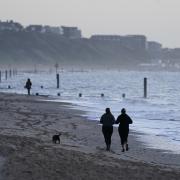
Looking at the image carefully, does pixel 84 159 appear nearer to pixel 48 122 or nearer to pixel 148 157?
pixel 148 157

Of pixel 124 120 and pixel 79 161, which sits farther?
pixel 124 120

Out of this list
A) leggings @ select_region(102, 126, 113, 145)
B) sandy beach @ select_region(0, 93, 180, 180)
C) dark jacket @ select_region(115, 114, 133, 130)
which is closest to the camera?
sandy beach @ select_region(0, 93, 180, 180)

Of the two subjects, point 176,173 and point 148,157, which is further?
point 148,157

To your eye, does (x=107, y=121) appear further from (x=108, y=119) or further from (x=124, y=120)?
(x=124, y=120)

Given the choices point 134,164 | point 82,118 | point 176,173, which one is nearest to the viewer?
point 176,173

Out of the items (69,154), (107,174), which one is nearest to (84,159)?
(69,154)

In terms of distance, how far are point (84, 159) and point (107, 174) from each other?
5.52 feet

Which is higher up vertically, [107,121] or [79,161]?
[107,121]

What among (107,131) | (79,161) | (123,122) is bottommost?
(79,161)

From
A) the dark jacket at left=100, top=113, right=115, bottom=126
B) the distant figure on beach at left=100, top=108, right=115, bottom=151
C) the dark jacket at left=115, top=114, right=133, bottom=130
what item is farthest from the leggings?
the dark jacket at left=115, top=114, right=133, bottom=130

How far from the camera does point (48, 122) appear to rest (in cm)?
2709

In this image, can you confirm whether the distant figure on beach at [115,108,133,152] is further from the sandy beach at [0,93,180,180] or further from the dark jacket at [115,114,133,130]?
the sandy beach at [0,93,180,180]

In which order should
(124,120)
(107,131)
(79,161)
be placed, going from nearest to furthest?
(79,161) < (124,120) < (107,131)

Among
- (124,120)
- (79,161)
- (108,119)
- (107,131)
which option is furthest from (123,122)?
(79,161)
